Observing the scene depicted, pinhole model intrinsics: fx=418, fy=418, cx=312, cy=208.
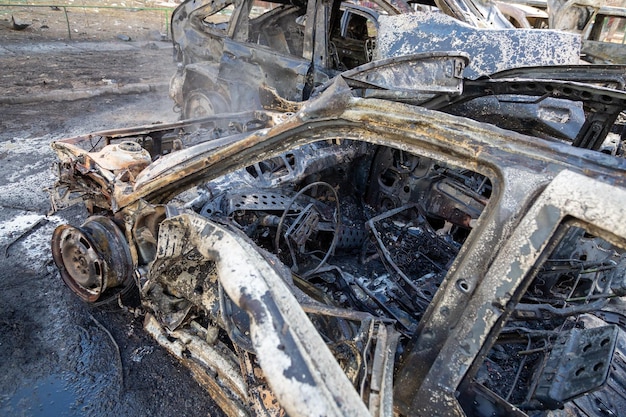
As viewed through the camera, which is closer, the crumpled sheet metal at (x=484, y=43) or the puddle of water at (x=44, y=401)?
the puddle of water at (x=44, y=401)

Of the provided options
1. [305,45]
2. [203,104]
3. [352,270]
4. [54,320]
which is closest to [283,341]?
[352,270]

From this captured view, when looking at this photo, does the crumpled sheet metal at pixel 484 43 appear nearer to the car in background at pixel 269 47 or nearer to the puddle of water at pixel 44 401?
the car in background at pixel 269 47

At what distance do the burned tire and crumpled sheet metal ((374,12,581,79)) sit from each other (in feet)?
7.29

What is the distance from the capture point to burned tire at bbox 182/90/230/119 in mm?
5000

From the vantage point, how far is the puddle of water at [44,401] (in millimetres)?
2286

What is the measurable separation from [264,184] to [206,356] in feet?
3.88

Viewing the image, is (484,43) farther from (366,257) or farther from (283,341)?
(283,341)

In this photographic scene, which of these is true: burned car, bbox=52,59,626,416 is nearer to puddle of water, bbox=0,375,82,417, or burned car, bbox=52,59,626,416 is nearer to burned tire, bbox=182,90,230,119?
puddle of water, bbox=0,375,82,417

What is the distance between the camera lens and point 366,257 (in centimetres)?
297

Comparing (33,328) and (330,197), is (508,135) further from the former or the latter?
(33,328)

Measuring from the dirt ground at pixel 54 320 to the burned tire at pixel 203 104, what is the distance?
1369 millimetres

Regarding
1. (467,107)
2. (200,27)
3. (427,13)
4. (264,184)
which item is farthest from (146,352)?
(200,27)

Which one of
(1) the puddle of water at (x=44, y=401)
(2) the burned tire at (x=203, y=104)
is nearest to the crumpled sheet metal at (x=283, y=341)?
(1) the puddle of water at (x=44, y=401)

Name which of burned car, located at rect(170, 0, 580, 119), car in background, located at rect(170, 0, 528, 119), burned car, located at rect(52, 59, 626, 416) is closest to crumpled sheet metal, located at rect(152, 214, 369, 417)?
burned car, located at rect(52, 59, 626, 416)
